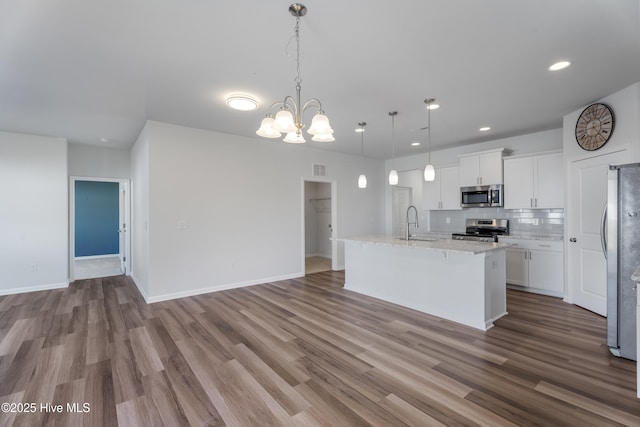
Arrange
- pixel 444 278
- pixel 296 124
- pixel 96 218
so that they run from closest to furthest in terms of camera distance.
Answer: pixel 296 124, pixel 444 278, pixel 96 218

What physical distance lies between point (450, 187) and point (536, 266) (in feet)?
6.85

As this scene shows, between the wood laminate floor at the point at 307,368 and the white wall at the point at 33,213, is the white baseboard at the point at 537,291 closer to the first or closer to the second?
the wood laminate floor at the point at 307,368

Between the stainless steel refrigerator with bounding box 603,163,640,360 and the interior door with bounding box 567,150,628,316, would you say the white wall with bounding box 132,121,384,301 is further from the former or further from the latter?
the stainless steel refrigerator with bounding box 603,163,640,360

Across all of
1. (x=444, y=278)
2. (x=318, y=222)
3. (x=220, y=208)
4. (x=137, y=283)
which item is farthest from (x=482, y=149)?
(x=137, y=283)

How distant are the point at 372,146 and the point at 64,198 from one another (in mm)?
6003

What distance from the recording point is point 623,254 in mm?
2639

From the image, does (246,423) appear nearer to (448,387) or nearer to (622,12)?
(448,387)

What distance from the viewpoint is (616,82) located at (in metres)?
3.10

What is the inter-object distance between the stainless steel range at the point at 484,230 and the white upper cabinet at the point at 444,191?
19.3 inches

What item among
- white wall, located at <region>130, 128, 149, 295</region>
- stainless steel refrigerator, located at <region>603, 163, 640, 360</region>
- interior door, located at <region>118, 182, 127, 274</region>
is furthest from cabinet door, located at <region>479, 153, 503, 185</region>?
interior door, located at <region>118, 182, 127, 274</region>

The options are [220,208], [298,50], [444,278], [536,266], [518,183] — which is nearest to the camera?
[298,50]

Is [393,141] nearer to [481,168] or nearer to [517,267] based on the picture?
[481,168]

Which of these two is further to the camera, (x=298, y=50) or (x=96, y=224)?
(x=96, y=224)

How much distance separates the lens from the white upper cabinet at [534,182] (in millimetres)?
4590
